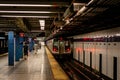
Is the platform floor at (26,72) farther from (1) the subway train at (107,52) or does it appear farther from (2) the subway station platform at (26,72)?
(1) the subway train at (107,52)

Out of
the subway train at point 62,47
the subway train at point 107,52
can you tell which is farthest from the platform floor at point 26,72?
the subway train at point 62,47

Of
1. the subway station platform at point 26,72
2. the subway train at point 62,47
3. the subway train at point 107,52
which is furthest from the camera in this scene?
the subway train at point 62,47

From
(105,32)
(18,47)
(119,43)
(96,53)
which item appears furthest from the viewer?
(18,47)

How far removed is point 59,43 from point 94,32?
12049 millimetres

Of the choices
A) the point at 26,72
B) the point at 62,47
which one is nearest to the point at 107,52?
the point at 26,72

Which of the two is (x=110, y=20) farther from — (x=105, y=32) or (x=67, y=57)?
(x=67, y=57)

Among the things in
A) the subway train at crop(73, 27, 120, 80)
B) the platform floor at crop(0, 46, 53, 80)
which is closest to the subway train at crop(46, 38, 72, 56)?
the platform floor at crop(0, 46, 53, 80)

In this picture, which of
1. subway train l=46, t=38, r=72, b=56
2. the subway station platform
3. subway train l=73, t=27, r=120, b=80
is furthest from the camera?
subway train l=46, t=38, r=72, b=56

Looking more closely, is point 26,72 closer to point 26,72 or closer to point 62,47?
point 26,72

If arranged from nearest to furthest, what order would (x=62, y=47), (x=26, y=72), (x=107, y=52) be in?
(x=107, y=52) → (x=26, y=72) → (x=62, y=47)

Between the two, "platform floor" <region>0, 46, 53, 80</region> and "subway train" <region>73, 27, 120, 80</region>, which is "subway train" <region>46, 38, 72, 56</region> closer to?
"platform floor" <region>0, 46, 53, 80</region>

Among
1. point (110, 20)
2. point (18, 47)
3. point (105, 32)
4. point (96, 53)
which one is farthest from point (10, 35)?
point (110, 20)

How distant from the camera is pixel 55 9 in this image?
534 inches

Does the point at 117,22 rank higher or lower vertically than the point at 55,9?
lower
